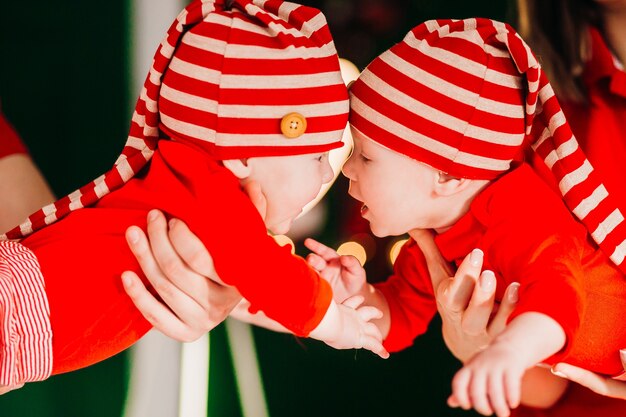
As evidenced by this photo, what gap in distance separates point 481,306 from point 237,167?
0.36 meters

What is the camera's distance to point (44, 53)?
1496 mm

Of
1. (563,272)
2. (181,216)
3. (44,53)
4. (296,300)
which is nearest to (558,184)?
(563,272)

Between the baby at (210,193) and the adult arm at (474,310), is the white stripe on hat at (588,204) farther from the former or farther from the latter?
the baby at (210,193)

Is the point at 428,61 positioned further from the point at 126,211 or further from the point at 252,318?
the point at 252,318

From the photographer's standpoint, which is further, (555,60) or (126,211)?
(555,60)

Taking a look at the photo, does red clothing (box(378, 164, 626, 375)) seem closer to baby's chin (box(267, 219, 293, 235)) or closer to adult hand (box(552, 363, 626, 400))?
adult hand (box(552, 363, 626, 400))

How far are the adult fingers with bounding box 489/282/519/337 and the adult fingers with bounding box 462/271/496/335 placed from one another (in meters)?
0.01

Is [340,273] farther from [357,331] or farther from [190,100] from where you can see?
→ [190,100]

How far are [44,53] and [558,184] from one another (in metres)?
1.04

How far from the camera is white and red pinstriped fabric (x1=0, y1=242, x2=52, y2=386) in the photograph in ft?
2.77

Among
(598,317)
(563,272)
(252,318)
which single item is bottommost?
(252,318)

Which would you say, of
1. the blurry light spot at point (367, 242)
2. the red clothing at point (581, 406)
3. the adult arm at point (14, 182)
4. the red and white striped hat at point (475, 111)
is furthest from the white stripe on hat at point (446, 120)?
the blurry light spot at point (367, 242)

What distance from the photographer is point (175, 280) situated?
91 cm

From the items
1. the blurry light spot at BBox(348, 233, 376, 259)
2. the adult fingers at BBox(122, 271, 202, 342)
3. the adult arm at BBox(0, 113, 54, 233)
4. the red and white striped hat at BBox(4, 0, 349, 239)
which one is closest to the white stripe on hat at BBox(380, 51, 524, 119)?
the red and white striped hat at BBox(4, 0, 349, 239)
